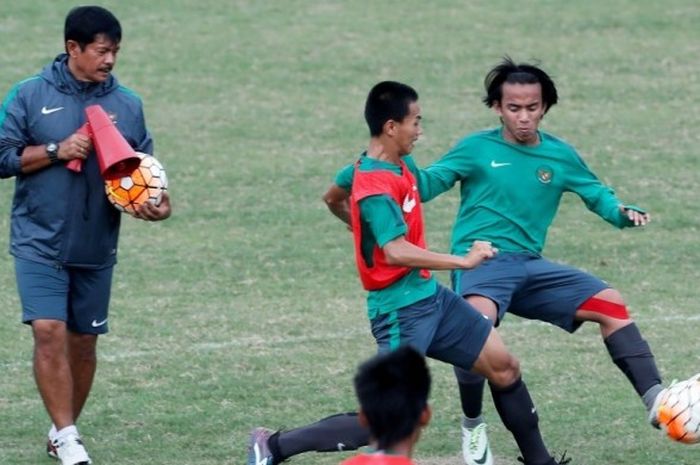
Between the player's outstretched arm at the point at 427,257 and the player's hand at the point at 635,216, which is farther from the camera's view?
the player's hand at the point at 635,216

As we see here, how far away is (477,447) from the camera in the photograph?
8859 mm

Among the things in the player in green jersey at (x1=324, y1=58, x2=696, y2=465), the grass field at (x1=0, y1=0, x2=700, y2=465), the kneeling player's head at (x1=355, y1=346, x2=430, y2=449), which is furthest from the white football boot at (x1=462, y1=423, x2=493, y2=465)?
the kneeling player's head at (x1=355, y1=346, x2=430, y2=449)

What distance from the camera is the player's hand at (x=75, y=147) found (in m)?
8.48

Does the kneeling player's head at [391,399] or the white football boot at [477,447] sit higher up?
the kneeling player's head at [391,399]

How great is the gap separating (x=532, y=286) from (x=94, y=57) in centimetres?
254

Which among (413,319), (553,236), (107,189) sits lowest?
(553,236)

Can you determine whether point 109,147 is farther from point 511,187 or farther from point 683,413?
point 683,413

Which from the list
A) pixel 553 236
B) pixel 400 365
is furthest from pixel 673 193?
pixel 400 365

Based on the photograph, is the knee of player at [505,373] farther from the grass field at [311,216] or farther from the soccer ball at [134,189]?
the soccer ball at [134,189]

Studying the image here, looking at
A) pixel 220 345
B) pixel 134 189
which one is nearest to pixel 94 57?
pixel 134 189

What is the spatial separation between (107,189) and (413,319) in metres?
1.72

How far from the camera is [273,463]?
8.32m

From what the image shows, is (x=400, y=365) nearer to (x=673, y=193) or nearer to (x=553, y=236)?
(x=553, y=236)

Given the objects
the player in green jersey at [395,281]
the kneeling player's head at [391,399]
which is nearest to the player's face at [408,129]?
the player in green jersey at [395,281]
